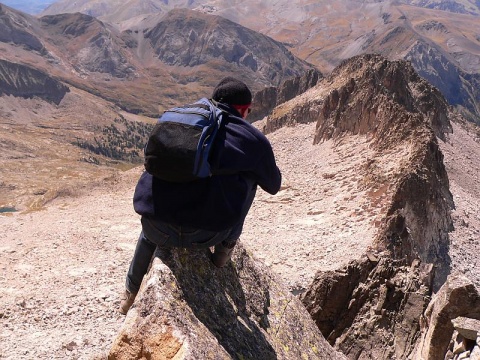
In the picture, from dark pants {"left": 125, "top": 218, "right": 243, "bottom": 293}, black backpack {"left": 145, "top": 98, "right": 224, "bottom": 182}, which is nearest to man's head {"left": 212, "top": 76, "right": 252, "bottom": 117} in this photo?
black backpack {"left": 145, "top": 98, "right": 224, "bottom": 182}

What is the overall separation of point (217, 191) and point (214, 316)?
1933 mm

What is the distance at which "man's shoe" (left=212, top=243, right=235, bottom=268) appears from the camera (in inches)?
294

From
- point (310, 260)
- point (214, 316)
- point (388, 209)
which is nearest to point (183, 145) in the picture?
point (214, 316)

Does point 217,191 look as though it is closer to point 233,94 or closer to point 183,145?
point 183,145

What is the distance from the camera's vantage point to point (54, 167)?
16000 centimetres

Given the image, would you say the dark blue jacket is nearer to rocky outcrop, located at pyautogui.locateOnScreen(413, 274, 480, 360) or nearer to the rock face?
rocky outcrop, located at pyautogui.locateOnScreen(413, 274, 480, 360)

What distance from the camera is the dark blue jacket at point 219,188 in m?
6.37

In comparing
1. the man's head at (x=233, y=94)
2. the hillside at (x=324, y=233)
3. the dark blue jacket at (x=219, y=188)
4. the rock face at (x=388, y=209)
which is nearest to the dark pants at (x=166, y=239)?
the dark blue jacket at (x=219, y=188)

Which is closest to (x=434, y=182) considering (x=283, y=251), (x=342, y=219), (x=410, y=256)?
(x=342, y=219)

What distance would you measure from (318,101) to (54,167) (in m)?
124

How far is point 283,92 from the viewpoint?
3369 inches

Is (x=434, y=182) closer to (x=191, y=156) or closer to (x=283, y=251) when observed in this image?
(x=283, y=251)

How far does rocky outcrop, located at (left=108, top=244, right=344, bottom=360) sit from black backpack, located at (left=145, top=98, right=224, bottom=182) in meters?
1.33

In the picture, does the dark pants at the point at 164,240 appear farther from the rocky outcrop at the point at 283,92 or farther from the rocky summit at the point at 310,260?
the rocky outcrop at the point at 283,92
